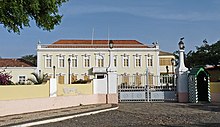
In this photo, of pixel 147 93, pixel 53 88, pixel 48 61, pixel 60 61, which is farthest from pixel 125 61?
pixel 53 88

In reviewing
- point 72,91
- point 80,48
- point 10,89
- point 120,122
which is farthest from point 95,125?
point 80,48

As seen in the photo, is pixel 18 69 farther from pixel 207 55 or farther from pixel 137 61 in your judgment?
pixel 207 55

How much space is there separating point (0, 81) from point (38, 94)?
1998 mm

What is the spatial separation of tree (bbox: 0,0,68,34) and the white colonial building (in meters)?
35.6

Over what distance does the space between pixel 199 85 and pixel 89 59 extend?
31861 mm

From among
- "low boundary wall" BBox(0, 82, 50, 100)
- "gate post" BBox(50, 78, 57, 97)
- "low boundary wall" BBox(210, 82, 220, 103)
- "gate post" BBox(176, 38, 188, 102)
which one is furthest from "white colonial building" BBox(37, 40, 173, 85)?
"low boundary wall" BBox(0, 82, 50, 100)

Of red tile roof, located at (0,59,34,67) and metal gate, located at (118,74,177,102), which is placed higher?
red tile roof, located at (0,59,34,67)

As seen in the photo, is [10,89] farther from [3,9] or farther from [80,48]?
[80,48]

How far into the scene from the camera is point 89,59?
177ft

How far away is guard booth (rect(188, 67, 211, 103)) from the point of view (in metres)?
22.7

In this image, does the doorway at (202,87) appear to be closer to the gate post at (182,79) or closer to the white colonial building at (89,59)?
the gate post at (182,79)

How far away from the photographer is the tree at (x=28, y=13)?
14.3 m

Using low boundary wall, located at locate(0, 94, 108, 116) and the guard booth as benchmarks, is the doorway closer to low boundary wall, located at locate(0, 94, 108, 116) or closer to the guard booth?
the guard booth

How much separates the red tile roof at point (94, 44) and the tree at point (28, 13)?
3635cm
